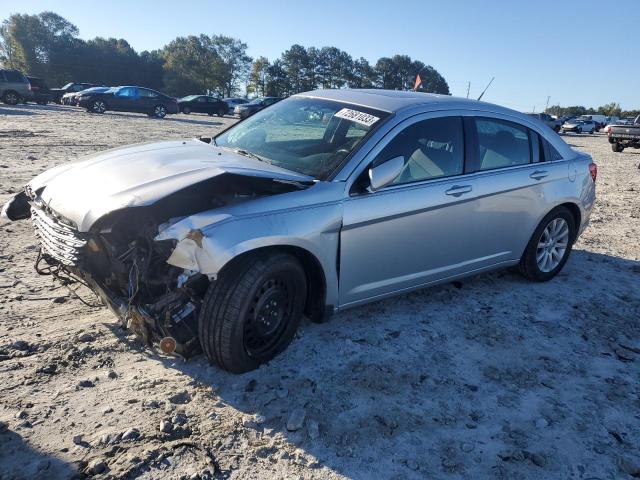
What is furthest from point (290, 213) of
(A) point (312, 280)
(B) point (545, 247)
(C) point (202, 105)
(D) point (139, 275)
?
(C) point (202, 105)

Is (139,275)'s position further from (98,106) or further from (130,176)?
(98,106)

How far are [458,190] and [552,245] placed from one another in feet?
5.68

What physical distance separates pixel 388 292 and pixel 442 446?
4.24ft

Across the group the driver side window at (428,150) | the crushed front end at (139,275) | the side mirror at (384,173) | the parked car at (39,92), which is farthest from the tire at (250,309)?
the parked car at (39,92)

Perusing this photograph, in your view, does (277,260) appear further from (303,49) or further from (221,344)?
(303,49)

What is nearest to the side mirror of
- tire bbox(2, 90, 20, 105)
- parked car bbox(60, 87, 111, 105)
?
parked car bbox(60, 87, 111, 105)

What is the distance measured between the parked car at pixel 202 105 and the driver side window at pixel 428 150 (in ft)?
107

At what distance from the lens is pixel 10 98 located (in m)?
26.1

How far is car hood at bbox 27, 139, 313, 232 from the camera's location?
2.91 metres

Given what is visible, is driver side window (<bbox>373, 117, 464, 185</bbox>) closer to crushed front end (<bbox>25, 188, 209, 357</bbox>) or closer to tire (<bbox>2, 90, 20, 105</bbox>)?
crushed front end (<bbox>25, 188, 209, 357</bbox>)

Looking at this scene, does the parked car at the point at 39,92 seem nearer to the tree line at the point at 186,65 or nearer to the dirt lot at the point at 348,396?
the dirt lot at the point at 348,396

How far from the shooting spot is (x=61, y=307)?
380 cm

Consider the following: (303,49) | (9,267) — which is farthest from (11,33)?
(9,267)

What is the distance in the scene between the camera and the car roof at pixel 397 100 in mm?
3941
